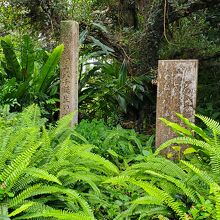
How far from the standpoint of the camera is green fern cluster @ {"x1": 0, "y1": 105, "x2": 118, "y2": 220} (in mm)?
2086

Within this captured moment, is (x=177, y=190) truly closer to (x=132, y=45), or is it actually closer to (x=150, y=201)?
(x=150, y=201)

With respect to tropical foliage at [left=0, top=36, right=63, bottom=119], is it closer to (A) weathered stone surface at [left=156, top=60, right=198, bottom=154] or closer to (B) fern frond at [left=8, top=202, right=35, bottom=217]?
(A) weathered stone surface at [left=156, top=60, right=198, bottom=154]

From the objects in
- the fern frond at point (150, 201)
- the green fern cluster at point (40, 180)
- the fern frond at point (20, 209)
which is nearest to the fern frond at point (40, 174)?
the green fern cluster at point (40, 180)

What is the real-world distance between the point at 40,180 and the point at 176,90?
179 centimetres

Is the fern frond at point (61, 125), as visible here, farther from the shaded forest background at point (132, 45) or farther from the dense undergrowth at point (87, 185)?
the shaded forest background at point (132, 45)

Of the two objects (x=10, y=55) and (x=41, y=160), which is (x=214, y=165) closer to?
(x=41, y=160)

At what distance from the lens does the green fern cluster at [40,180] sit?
2086mm

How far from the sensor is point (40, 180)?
239 centimetres

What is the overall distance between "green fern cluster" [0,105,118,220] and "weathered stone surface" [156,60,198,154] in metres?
1.05

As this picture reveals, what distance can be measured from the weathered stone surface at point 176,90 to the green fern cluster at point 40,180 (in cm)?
105

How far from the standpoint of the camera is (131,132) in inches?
175

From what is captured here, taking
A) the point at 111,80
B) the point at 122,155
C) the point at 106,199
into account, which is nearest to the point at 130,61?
the point at 111,80

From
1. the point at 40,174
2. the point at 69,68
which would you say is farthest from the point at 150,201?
the point at 69,68

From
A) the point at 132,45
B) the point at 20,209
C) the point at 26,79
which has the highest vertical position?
the point at 132,45
